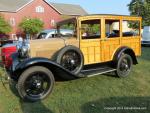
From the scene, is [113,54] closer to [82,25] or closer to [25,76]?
[82,25]

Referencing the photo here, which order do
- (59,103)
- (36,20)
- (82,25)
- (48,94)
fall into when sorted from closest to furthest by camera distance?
(59,103), (48,94), (82,25), (36,20)

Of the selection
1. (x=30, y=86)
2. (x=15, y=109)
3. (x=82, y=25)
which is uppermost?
(x=82, y=25)

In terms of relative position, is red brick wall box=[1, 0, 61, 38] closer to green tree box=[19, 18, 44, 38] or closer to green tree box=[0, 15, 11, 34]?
green tree box=[19, 18, 44, 38]

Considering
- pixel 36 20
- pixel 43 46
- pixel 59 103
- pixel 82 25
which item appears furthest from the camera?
pixel 36 20

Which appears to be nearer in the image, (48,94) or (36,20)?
(48,94)

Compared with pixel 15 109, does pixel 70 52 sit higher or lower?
higher

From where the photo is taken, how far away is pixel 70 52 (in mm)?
6535

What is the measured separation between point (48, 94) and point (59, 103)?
507 millimetres

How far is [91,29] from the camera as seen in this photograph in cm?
768

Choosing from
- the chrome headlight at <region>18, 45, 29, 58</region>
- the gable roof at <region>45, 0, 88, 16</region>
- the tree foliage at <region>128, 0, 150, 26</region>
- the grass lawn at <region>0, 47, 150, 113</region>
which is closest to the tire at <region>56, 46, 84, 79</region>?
the grass lawn at <region>0, 47, 150, 113</region>

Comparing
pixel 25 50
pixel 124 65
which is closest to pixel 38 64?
pixel 25 50

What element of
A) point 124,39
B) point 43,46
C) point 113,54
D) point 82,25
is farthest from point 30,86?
point 124,39

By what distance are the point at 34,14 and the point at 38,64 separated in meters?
42.3

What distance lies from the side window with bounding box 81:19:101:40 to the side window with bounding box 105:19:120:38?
31cm
